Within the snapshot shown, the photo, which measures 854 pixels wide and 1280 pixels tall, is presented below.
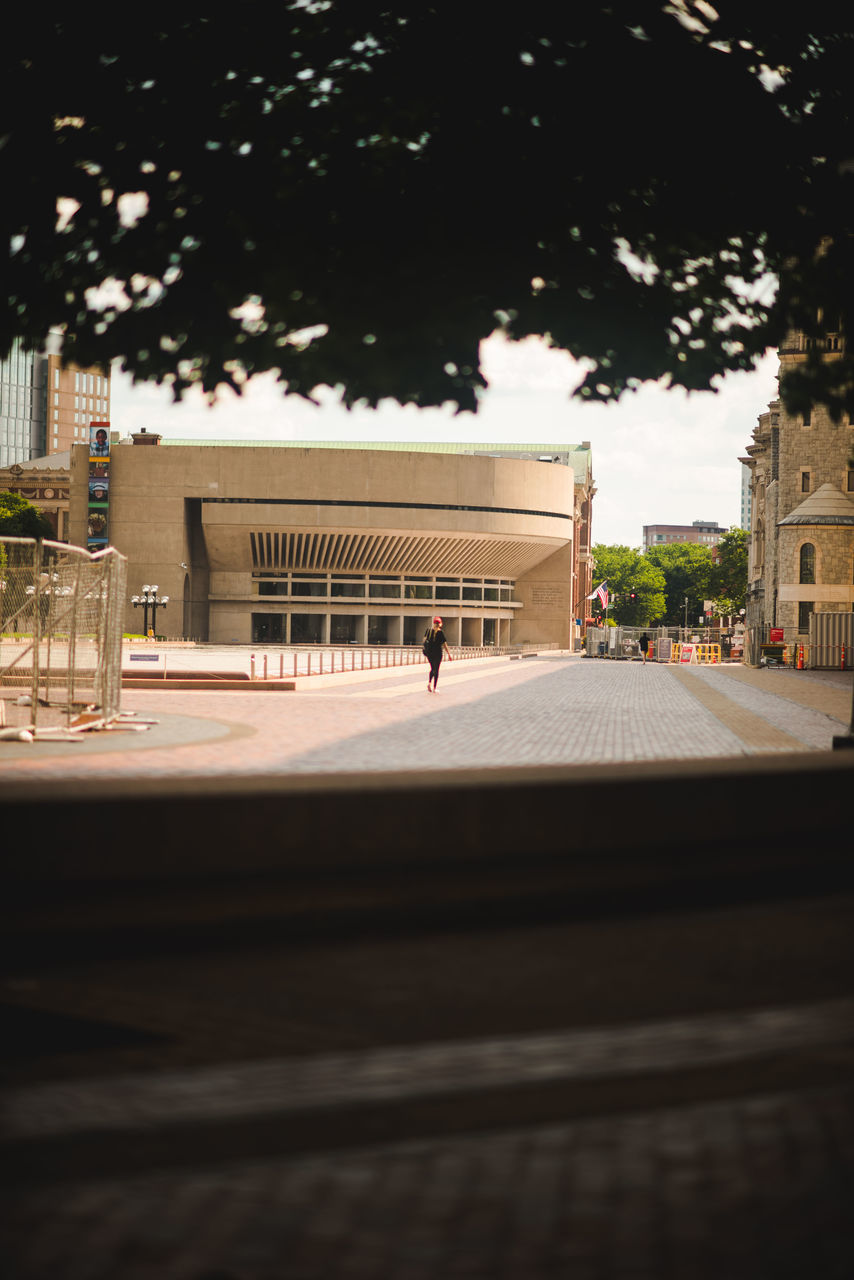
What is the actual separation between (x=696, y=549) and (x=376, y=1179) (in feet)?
647

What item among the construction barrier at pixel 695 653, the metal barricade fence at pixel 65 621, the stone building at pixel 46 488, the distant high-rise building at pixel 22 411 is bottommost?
the construction barrier at pixel 695 653

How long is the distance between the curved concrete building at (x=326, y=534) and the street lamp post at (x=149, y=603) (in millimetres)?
834

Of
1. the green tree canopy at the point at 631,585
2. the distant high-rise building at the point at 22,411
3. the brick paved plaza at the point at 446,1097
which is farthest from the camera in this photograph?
the distant high-rise building at the point at 22,411

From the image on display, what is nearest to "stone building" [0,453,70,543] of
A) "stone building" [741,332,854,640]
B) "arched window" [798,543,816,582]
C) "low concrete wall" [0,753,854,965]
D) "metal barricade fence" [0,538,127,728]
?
"stone building" [741,332,854,640]

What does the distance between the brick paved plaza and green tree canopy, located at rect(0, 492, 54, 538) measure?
342ft

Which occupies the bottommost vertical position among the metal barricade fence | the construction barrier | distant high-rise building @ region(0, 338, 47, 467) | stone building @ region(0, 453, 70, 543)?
the construction barrier

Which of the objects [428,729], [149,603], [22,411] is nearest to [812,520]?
[428,729]

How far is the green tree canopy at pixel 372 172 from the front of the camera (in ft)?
24.3

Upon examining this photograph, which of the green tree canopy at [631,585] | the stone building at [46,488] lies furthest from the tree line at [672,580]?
the stone building at [46,488]

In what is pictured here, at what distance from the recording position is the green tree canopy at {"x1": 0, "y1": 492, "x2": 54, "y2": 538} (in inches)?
4213

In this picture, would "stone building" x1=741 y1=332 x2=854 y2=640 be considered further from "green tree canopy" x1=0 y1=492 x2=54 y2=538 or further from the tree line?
the tree line

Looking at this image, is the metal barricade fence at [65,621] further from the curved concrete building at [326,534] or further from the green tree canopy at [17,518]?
the green tree canopy at [17,518]

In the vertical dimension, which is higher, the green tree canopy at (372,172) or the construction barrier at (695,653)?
the green tree canopy at (372,172)

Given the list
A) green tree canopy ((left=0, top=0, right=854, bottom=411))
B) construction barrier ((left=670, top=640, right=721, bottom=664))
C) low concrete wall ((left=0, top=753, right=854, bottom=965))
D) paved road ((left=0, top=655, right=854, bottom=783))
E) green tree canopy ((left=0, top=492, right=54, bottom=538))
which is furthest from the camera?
green tree canopy ((left=0, top=492, right=54, bottom=538))
